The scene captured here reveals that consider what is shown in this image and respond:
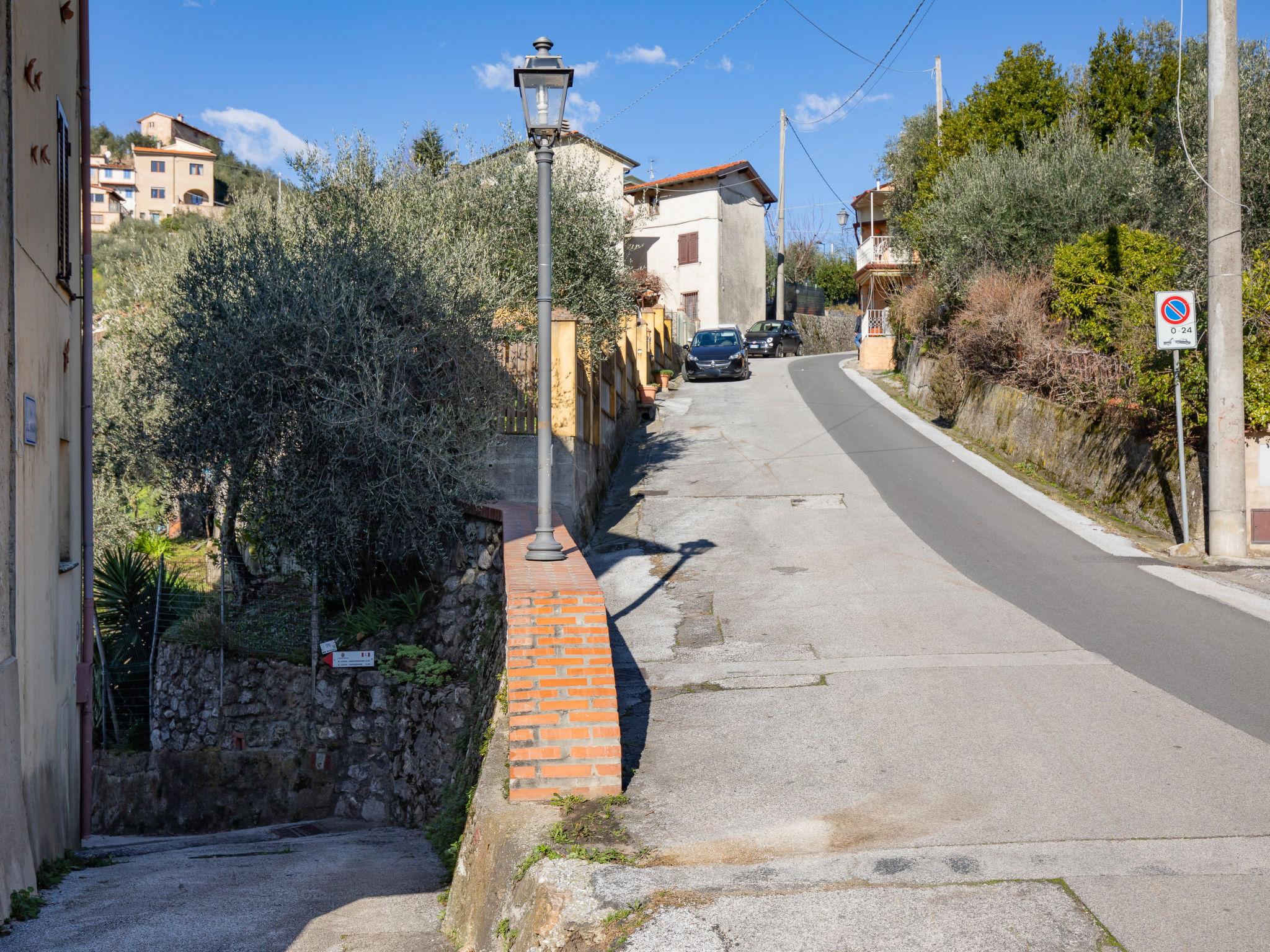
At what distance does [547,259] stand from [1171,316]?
27.4 ft

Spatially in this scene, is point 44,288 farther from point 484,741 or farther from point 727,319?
point 727,319

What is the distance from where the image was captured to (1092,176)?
68.8 feet

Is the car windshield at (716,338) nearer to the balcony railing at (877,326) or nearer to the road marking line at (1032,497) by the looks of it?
the balcony railing at (877,326)

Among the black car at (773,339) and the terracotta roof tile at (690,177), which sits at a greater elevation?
the terracotta roof tile at (690,177)

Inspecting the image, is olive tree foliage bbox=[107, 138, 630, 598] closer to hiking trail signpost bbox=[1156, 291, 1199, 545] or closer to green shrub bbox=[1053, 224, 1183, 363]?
hiking trail signpost bbox=[1156, 291, 1199, 545]

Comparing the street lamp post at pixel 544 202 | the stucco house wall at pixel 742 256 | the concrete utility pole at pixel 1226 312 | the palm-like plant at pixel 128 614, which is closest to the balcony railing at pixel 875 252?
the stucco house wall at pixel 742 256

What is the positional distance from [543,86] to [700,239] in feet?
134

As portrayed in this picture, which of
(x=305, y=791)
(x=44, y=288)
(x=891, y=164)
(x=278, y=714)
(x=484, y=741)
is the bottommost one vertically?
(x=305, y=791)

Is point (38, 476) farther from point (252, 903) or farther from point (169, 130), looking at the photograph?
point (169, 130)

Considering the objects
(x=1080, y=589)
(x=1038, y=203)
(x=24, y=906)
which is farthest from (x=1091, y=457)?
(x=24, y=906)

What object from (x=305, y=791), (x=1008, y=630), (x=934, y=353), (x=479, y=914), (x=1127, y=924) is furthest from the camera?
(x=934, y=353)

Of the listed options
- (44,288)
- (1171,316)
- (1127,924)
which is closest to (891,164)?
(1171,316)

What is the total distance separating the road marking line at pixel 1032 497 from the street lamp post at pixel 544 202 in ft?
25.9

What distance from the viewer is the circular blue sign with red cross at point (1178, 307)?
11.9 m
